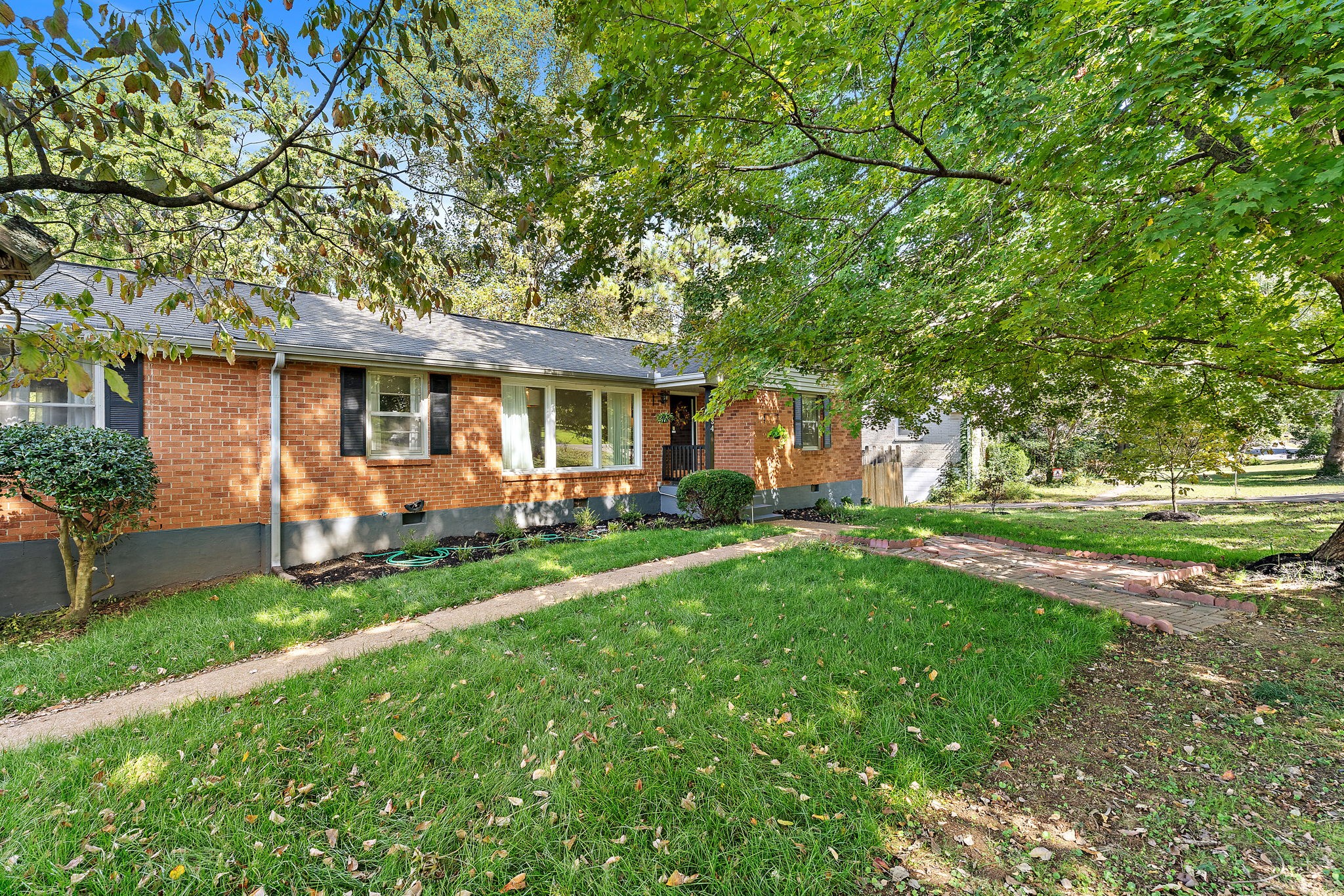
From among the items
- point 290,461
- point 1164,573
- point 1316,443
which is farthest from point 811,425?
point 1316,443

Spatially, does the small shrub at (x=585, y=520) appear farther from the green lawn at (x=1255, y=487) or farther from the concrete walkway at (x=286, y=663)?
the green lawn at (x=1255, y=487)

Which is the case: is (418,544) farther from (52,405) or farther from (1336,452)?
(1336,452)

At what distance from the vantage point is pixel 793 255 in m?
7.68

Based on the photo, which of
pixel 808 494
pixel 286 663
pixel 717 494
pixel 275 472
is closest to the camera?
pixel 286 663

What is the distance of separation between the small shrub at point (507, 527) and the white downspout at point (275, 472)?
3081 mm

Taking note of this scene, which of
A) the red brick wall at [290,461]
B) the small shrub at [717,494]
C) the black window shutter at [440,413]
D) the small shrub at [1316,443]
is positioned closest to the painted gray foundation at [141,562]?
the red brick wall at [290,461]

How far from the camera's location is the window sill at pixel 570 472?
9695 millimetres

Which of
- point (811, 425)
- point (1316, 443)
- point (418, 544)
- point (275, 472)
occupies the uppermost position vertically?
point (811, 425)

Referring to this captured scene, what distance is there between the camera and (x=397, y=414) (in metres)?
8.51

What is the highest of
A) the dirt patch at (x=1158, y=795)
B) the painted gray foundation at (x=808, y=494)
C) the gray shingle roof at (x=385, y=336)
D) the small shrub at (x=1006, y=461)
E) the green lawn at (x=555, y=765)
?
the gray shingle roof at (x=385, y=336)

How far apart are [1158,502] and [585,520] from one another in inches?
652

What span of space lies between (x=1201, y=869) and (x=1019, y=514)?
1225cm

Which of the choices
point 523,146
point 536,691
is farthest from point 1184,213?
point 536,691

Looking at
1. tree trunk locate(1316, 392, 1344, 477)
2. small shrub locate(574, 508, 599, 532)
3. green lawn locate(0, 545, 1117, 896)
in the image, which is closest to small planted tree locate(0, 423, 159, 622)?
green lawn locate(0, 545, 1117, 896)
